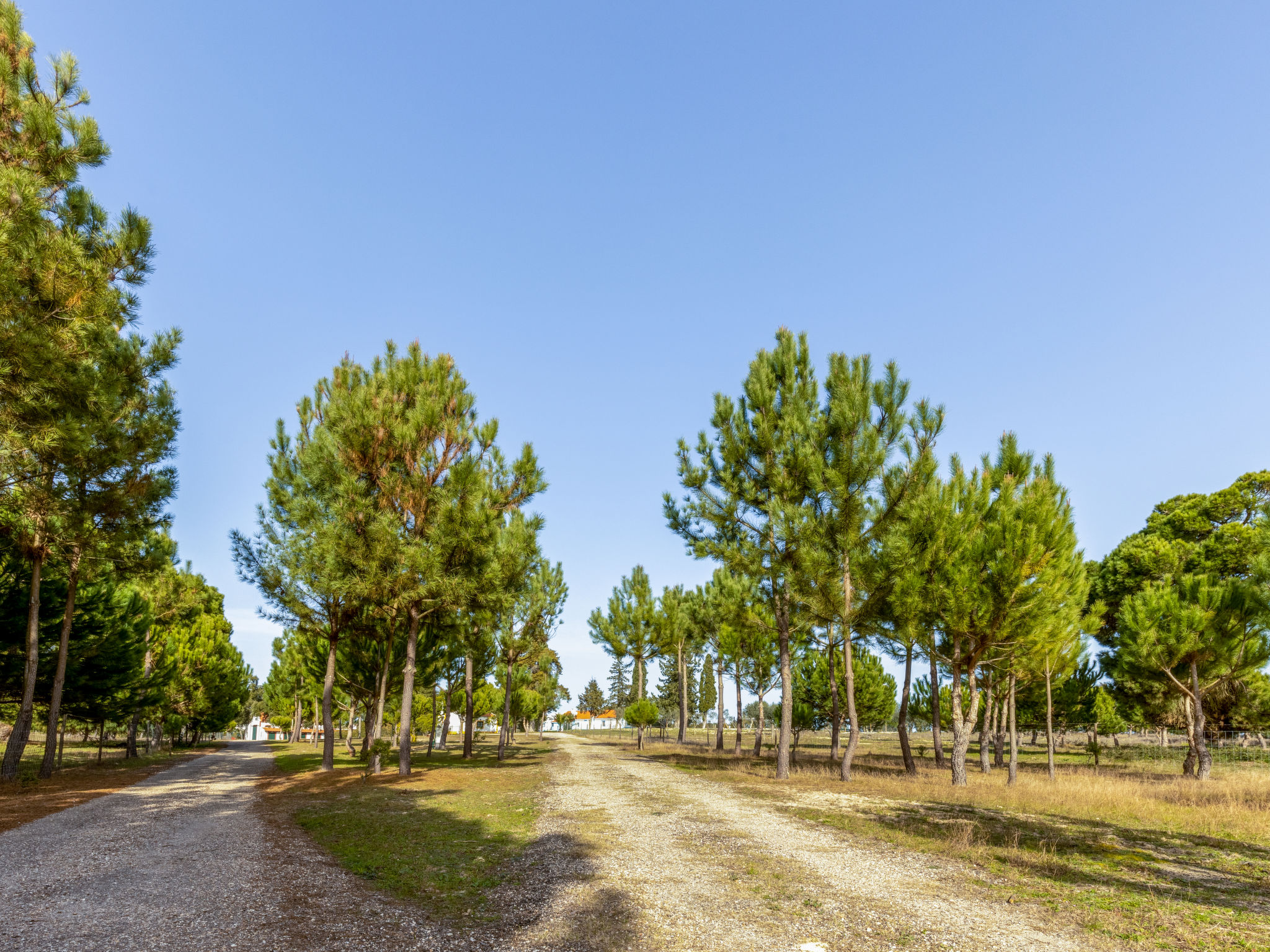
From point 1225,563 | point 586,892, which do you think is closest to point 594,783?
point 586,892

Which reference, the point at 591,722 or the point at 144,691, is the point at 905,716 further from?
the point at 591,722

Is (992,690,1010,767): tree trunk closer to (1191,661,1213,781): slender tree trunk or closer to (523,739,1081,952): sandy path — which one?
(1191,661,1213,781): slender tree trunk

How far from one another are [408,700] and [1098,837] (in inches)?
728

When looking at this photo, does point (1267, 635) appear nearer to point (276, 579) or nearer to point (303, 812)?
point (303, 812)

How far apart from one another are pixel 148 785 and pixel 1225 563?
48.6 meters

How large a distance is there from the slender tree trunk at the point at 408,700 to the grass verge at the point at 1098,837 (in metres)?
10.5

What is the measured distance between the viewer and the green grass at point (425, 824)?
26.8 feet

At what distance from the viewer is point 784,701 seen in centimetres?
2184

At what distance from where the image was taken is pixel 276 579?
2386 cm

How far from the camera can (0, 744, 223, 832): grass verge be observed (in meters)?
13.3

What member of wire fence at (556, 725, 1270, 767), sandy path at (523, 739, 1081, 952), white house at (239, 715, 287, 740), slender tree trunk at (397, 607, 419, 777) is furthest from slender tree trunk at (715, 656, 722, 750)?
white house at (239, 715, 287, 740)

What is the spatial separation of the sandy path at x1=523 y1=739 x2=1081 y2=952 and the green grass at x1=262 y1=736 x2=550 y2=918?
3.88ft

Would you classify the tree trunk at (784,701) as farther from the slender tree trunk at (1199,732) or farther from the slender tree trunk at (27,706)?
the slender tree trunk at (27,706)

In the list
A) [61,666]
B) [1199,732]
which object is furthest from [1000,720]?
[61,666]
